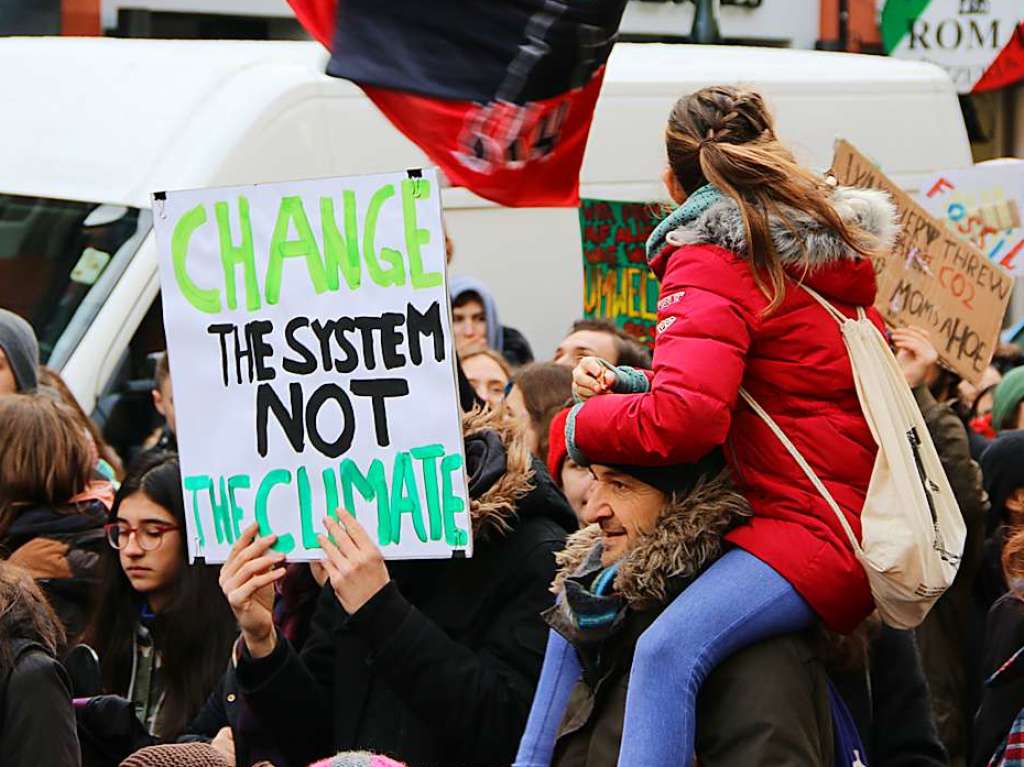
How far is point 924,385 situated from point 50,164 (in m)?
4.03

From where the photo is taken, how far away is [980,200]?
8.51m

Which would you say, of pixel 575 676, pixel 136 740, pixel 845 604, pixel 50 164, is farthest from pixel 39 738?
pixel 50 164

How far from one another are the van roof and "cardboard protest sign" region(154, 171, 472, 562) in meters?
3.77

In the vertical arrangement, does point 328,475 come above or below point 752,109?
below

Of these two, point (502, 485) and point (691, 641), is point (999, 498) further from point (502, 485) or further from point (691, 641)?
point (691, 641)

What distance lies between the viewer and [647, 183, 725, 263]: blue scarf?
3564mm

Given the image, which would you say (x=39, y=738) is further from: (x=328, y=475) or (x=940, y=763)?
(x=940, y=763)

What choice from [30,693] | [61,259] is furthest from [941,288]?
[30,693]

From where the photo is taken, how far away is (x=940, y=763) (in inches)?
150

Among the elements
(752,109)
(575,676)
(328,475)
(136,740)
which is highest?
(752,109)

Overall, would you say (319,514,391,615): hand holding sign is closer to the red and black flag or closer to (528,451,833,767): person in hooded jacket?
(528,451,833,767): person in hooded jacket

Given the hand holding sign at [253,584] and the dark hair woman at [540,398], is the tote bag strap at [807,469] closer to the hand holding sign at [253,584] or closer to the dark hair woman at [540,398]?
the hand holding sign at [253,584]

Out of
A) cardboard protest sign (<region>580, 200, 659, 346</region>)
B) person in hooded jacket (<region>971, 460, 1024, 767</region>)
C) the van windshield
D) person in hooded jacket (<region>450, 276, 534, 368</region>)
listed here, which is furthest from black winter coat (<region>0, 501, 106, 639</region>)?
person in hooded jacket (<region>450, 276, 534, 368</region>)

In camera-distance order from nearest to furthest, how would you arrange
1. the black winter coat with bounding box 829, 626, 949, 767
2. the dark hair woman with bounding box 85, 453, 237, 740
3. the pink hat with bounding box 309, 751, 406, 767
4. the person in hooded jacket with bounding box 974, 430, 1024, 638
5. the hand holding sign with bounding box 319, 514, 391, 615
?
the pink hat with bounding box 309, 751, 406, 767 → the black winter coat with bounding box 829, 626, 949, 767 → the hand holding sign with bounding box 319, 514, 391, 615 → the dark hair woman with bounding box 85, 453, 237, 740 → the person in hooded jacket with bounding box 974, 430, 1024, 638
